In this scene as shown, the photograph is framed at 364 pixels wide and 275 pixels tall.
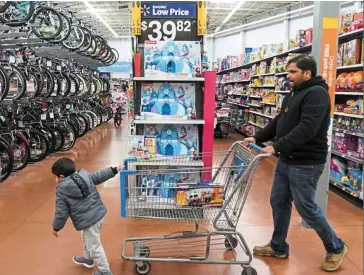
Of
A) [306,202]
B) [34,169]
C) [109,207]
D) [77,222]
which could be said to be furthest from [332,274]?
[34,169]

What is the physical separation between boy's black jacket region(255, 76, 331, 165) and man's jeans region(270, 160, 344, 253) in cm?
9

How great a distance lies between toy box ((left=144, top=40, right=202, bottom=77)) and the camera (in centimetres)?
418

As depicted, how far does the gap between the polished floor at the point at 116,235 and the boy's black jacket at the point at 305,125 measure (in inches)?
39.8

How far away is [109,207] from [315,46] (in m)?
3.12

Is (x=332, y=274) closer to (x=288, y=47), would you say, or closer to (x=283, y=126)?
(x=283, y=126)

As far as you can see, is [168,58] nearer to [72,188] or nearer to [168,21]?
[168,21]

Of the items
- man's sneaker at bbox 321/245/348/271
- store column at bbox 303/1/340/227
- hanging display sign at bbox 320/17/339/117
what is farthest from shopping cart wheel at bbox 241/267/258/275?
hanging display sign at bbox 320/17/339/117

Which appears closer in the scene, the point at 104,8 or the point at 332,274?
the point at 332,274

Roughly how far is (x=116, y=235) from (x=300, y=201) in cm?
194

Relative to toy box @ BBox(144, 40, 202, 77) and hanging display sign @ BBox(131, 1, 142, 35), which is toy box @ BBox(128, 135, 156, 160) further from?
hanging display sign @ BBox(131, 1, 142, 35)

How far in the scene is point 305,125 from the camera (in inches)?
115

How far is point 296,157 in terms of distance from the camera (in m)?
3.09

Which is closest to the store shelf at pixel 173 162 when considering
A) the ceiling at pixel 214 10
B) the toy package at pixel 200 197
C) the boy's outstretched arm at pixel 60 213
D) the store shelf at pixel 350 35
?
the toy package at pixel 200 197

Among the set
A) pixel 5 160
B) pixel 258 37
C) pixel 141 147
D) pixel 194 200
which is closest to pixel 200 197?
pixel 194 200
